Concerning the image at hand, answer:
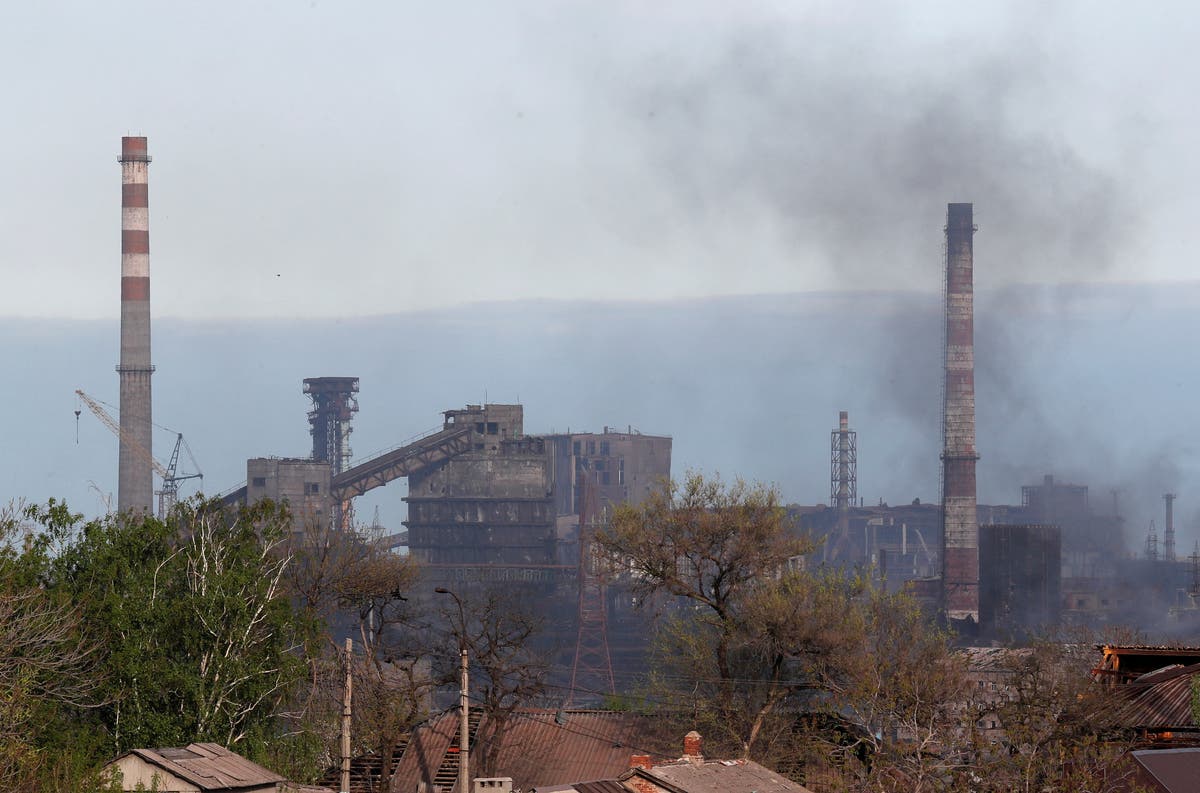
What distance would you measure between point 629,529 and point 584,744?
15.3 ft

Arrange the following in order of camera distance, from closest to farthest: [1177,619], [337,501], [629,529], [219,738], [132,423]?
[219,738] < [629,529] < [132,423] < [337,501] < [1177,619]

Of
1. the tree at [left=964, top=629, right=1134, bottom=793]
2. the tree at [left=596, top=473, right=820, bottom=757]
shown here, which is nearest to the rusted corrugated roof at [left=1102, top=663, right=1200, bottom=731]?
the tree at [left=964, top=629, right=1134, bottom=793]

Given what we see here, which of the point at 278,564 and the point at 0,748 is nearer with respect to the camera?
the point at 0,748

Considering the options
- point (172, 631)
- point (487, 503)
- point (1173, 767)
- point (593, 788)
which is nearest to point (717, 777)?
point (593, 788)

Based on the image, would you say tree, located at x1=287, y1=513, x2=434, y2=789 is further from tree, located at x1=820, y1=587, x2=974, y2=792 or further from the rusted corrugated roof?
the rusted corrugated roof

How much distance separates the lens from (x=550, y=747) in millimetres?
31125

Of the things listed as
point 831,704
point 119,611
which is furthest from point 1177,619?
point 119,611

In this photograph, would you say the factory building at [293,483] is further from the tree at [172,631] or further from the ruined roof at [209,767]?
the ruined roof at [209,767]

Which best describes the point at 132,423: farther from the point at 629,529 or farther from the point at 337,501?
the point at 629,529

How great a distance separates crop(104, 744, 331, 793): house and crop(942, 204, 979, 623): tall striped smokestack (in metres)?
71.9

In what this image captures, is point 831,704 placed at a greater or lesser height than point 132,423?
lesser

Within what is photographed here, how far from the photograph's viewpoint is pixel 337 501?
88562 millimetres

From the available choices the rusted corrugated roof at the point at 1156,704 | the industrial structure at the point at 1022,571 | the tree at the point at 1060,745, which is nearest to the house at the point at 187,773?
the tree at the point at 1060,745

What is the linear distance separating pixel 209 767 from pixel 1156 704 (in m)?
14.6
